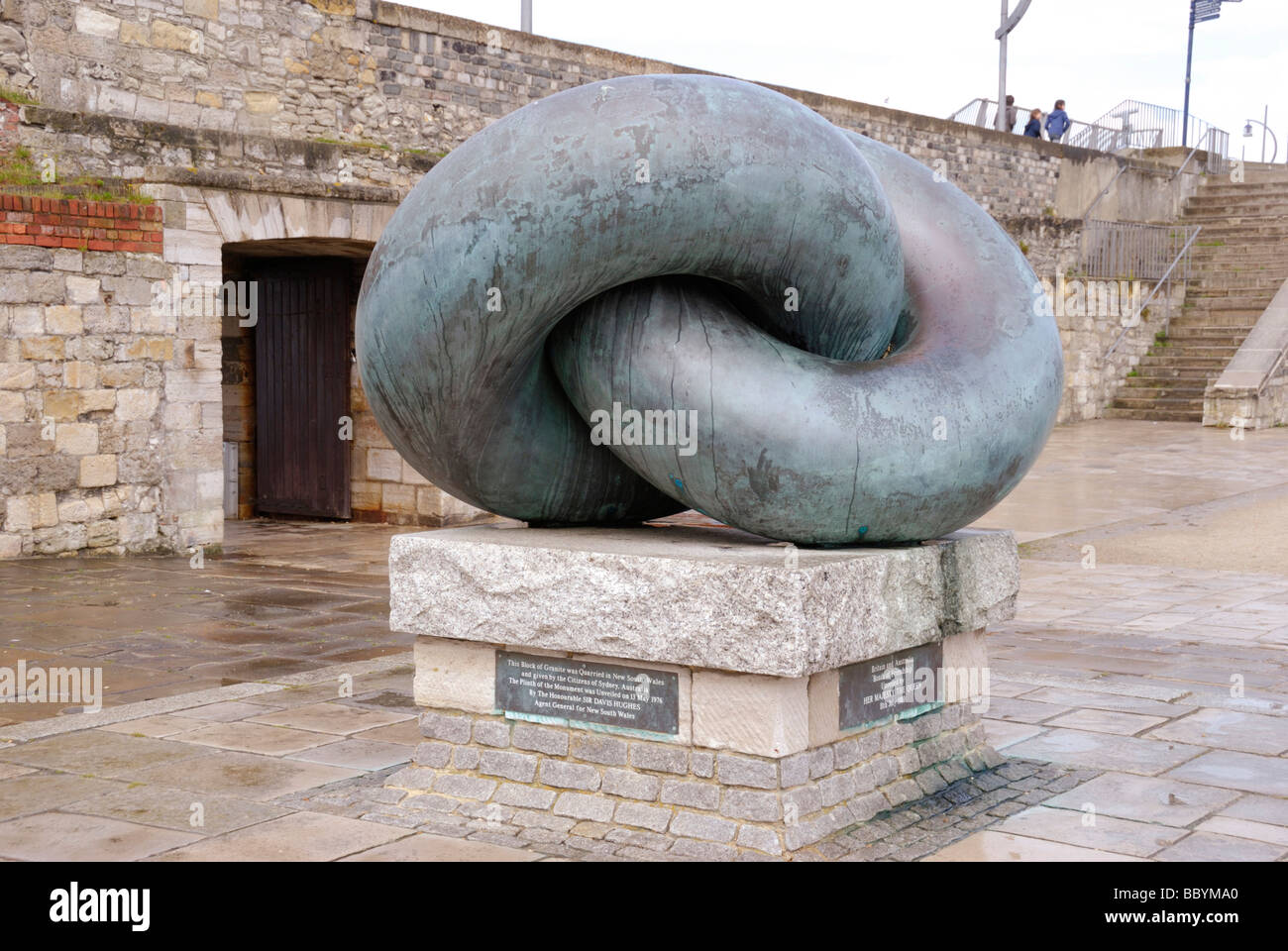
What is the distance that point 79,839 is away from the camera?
3.75 m

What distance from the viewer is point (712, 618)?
3607 millimetres

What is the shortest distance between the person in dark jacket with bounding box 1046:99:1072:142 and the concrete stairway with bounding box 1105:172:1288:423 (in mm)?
2992

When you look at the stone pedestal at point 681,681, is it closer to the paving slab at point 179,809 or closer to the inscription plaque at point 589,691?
the inscription plaque at point 589,691

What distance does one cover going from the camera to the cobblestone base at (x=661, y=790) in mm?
3646

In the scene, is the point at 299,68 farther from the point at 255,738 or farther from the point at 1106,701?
the point at 1106,701

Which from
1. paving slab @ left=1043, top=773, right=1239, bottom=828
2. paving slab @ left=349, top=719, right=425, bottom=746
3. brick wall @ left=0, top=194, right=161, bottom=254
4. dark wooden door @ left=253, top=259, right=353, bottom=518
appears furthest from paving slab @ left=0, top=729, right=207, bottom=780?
dark wooden door @ left=253, top=259, right=353, bottom=518

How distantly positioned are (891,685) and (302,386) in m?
9.34

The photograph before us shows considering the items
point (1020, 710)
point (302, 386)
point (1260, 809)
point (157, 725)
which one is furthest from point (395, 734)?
point (302, 386)

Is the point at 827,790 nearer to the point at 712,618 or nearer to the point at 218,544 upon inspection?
the point at 712,618

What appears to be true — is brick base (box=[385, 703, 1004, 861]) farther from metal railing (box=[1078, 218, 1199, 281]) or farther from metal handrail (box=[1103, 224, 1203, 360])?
metal railing (box=[1078, 218, 1199, 281])

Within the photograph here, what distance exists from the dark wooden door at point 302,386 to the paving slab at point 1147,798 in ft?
29.3

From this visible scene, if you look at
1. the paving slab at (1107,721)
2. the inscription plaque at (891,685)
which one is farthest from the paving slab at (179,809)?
the paving slab at (1107,721)

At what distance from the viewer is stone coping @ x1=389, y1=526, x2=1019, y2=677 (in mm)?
3549

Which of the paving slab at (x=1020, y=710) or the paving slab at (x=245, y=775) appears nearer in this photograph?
the paving slab at (x=245, y=775)
